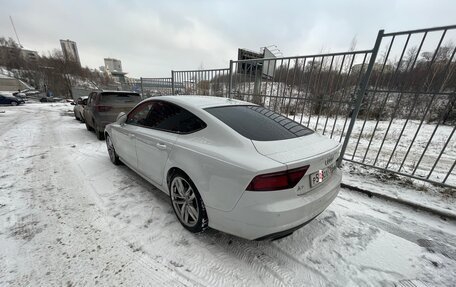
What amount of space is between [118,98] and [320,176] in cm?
648

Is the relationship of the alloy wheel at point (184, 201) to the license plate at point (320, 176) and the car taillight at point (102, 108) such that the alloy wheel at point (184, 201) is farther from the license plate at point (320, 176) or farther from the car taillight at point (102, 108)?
the car taillight at point (102, 108)

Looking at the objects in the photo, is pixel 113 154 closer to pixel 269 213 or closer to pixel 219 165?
pixel 219 165

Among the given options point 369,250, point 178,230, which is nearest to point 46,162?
point 178,230

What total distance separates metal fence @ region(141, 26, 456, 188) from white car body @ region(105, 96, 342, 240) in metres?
2.03

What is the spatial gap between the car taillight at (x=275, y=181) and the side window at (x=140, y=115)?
2030mm

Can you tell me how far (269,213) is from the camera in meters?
1.52

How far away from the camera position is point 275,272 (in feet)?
5.73

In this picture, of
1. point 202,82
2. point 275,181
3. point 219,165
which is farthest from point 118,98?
point 275,181

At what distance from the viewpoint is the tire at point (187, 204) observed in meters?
1.99

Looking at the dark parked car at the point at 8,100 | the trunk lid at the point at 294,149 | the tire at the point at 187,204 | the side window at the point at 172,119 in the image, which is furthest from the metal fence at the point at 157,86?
the dark parked car at the point at 8,100

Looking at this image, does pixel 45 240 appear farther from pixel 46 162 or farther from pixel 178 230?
pixel 46 162

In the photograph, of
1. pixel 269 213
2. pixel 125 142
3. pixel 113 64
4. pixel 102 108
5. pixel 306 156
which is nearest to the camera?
pixel 269 213

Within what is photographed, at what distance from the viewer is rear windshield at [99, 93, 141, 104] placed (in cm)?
595

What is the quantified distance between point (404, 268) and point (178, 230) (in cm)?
231
